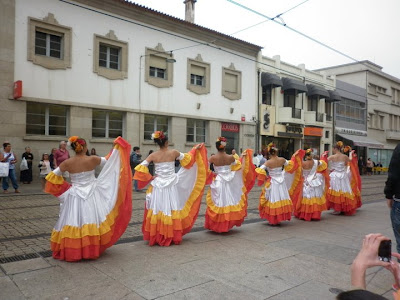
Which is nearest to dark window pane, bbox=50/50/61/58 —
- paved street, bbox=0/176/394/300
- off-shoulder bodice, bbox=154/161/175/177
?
paved street, bbox=0/176/394/300

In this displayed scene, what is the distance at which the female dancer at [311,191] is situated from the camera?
8.20 m

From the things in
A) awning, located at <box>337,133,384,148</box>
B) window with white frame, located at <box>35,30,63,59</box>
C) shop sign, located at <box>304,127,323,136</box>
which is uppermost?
window with white frame, located at <box>35,30,63,59</box>

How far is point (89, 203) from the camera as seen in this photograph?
476 cm

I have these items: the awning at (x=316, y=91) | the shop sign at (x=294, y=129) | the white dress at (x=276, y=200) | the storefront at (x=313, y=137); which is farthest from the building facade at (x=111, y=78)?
the white dress at (x=276, y=200)

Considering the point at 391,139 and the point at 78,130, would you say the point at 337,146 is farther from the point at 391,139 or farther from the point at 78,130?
the point at 391,139

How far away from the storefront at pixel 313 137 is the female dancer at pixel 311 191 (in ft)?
65.8

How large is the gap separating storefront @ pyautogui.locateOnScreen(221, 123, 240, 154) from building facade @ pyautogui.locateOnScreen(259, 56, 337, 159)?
2143 millimetres

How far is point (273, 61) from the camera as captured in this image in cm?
2562

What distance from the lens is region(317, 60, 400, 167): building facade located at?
117ft

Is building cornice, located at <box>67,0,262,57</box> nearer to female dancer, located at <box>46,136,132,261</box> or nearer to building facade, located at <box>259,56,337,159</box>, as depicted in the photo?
building facade, located at <box>259,56,337,159</box>

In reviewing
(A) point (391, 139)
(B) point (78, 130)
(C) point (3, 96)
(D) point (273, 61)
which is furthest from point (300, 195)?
(A) point (391, 139)

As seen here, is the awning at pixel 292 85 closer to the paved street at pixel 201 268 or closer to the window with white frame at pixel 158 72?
the window with white frame at pixel 158 72

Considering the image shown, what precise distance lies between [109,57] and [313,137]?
1906 centimetres

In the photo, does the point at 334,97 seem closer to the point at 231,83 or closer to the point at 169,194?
the point at 231,83
